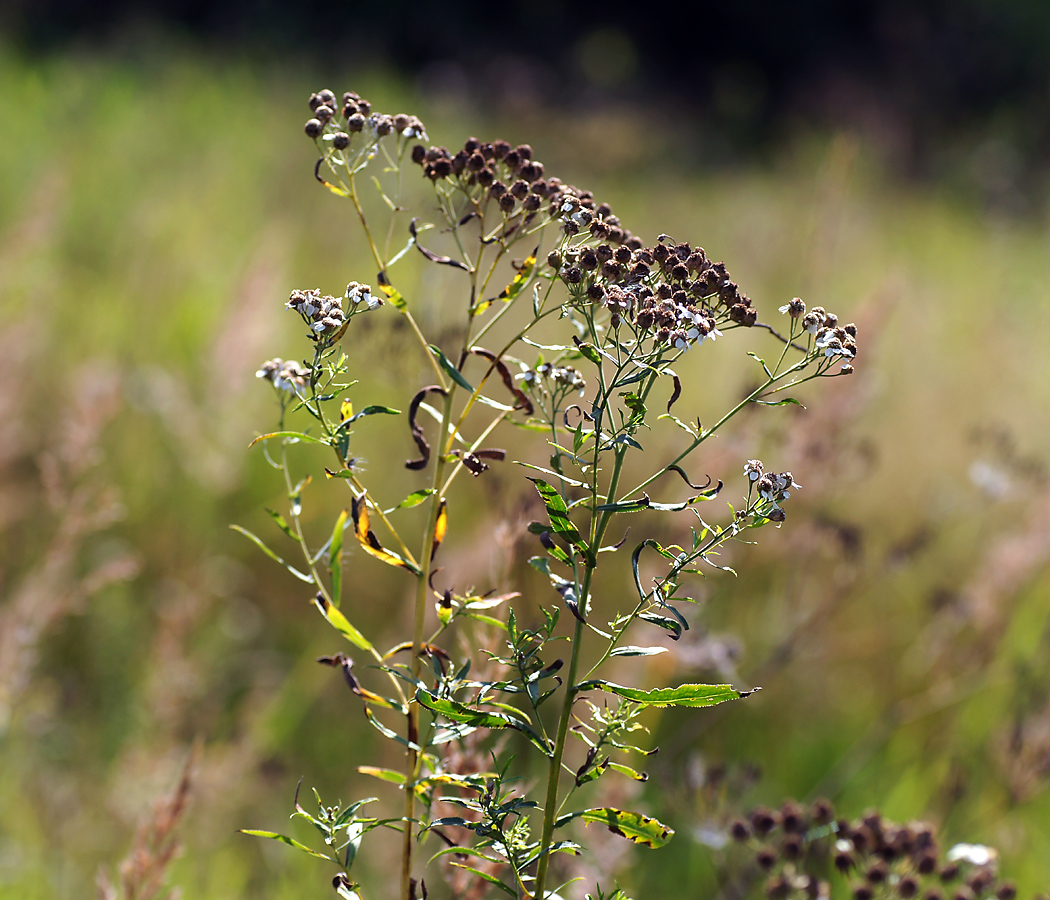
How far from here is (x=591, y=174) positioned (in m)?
11.0

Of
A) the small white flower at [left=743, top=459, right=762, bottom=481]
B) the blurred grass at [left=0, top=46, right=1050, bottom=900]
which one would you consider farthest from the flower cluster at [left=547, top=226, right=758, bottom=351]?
the blurred grass at [left=0, top=46, right=1050, bottom=900]

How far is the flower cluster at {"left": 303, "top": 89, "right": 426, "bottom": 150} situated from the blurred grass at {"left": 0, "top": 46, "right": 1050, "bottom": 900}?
850 millimetres

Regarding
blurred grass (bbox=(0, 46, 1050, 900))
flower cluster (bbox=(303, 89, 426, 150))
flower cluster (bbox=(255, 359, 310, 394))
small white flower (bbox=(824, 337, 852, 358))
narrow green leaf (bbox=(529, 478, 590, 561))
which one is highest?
blurred grass (bbox=(0, 46, 1050, 900))

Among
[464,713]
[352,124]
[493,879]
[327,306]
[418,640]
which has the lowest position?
[493,879]

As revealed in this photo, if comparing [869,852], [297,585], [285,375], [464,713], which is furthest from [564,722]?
[297,585]

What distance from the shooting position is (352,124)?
1074mm

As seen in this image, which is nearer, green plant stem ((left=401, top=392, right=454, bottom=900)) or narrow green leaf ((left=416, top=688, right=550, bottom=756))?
narrow green leaf ((left=416, top=688, right=550, bottom=756))

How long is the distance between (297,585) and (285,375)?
8.87 feet

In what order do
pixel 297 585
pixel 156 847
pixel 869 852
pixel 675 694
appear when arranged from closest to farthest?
pixel 675 694, pixel 156 847, pixel 869 852, pixel 297 585

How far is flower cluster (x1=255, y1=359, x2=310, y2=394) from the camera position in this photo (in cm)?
94

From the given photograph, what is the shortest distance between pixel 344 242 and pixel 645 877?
510 cm

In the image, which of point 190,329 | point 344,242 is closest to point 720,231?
point 344,242

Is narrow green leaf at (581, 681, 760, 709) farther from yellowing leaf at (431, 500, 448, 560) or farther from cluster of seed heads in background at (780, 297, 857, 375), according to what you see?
cluster of seed heads in background at (780, 297, 857, 375)

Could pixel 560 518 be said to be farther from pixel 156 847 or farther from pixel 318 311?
pixel 156 847
